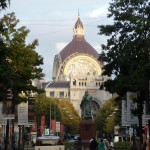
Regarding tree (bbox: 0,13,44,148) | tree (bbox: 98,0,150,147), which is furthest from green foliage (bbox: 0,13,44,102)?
tree (bbox: 98,0,150,147)

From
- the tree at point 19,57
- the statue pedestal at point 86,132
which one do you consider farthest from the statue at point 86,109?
the tree at point 19,57

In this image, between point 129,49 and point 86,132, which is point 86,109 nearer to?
point 86,132

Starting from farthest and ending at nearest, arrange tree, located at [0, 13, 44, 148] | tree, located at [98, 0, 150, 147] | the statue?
the statue
tree, located at [0, 13, 44, 148]
tree, located at [98, 0, 150, 147]

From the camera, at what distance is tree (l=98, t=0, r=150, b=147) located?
42000 millimetres

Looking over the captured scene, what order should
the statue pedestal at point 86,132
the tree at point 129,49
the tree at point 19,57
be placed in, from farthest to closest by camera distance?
1. the statue pedestal at point 86,132
2. the tree at point 19,57
3. the tree at point 129,49

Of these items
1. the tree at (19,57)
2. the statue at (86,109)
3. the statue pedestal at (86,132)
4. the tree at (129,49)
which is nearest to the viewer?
the tree at (129,49)

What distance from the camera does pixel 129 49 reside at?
1732 inches

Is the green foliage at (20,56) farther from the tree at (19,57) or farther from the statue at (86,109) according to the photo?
the statue at (86,109)

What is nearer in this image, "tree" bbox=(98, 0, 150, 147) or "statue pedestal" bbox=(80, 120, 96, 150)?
"tree" bbox=(98, 0, 150, 147)

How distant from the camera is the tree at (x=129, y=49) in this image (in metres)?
42.0

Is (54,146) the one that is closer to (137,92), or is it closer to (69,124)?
(137,92)

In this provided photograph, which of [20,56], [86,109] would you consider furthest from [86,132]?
[20,56]

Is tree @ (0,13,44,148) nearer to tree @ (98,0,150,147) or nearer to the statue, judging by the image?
tree @ (98,0,150,147)

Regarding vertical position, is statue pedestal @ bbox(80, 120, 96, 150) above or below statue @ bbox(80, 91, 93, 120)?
below
